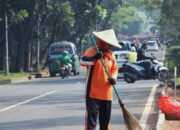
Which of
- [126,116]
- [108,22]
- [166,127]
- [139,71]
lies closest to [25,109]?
[166,127]

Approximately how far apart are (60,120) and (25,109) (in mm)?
2921

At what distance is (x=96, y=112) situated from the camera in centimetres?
956

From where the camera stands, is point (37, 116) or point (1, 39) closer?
point (37, 116)

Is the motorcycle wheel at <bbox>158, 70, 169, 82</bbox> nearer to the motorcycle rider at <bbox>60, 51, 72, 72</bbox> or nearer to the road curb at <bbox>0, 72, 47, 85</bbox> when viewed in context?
the road curb at <bbox>0, 72, 47, 85</bbox>

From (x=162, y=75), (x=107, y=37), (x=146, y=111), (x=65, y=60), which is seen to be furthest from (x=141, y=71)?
(x=107, y=37)

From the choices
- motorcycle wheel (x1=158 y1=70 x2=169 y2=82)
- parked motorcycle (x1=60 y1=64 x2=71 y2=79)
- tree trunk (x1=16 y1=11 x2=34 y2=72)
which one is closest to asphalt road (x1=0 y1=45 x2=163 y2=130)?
motorcycle wheel (x1=158 y1=70 x2=169 y2=82)

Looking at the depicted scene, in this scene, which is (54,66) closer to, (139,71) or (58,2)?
(58,2)

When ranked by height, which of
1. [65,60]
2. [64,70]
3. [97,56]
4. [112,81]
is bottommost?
[64,70]

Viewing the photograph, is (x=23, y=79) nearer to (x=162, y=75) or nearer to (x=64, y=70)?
(x=64, y=70)

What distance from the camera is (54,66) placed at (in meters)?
41.9

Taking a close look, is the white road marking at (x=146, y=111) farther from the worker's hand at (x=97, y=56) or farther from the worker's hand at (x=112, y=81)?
the worker's hand at (x=97, y=56)

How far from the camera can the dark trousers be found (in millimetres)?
9531

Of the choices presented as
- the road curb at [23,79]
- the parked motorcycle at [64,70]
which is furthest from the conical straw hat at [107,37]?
the parked motorcycle at [64,70]

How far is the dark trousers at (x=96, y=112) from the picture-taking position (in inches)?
375
